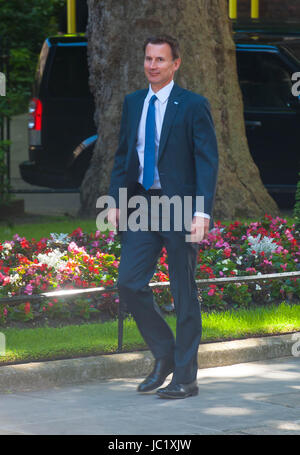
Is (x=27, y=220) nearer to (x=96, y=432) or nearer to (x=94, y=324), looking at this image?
(x=94, y=324)

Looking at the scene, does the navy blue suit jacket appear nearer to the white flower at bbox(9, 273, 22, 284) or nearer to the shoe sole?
the shoe sole

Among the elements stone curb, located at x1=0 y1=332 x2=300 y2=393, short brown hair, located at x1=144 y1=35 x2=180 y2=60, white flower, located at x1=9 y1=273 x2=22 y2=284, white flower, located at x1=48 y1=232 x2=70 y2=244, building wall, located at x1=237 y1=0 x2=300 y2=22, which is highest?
building wall, located at x1=237 y1=0 x2=300 y2=22

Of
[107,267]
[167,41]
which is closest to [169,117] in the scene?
[167,41]

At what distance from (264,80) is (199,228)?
31.6ft

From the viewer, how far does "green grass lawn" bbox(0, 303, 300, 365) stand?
774 cm

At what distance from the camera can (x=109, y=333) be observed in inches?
328

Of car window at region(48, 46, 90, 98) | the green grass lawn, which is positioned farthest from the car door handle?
the green grass lawn

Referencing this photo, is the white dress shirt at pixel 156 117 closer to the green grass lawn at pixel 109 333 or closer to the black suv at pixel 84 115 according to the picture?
the green grass lawn at pixel 109 333

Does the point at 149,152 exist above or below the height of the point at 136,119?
below

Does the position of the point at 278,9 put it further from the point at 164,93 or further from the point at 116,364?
the point at 164,93

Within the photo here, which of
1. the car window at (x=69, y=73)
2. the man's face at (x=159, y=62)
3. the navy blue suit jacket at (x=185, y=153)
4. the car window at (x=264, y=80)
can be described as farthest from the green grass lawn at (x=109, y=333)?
the car window at (x=69, y=73)

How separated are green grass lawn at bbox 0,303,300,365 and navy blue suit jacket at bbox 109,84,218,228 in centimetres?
132

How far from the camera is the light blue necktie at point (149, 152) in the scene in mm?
6859

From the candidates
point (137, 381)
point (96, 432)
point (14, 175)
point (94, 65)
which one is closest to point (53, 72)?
point (94, 65)
